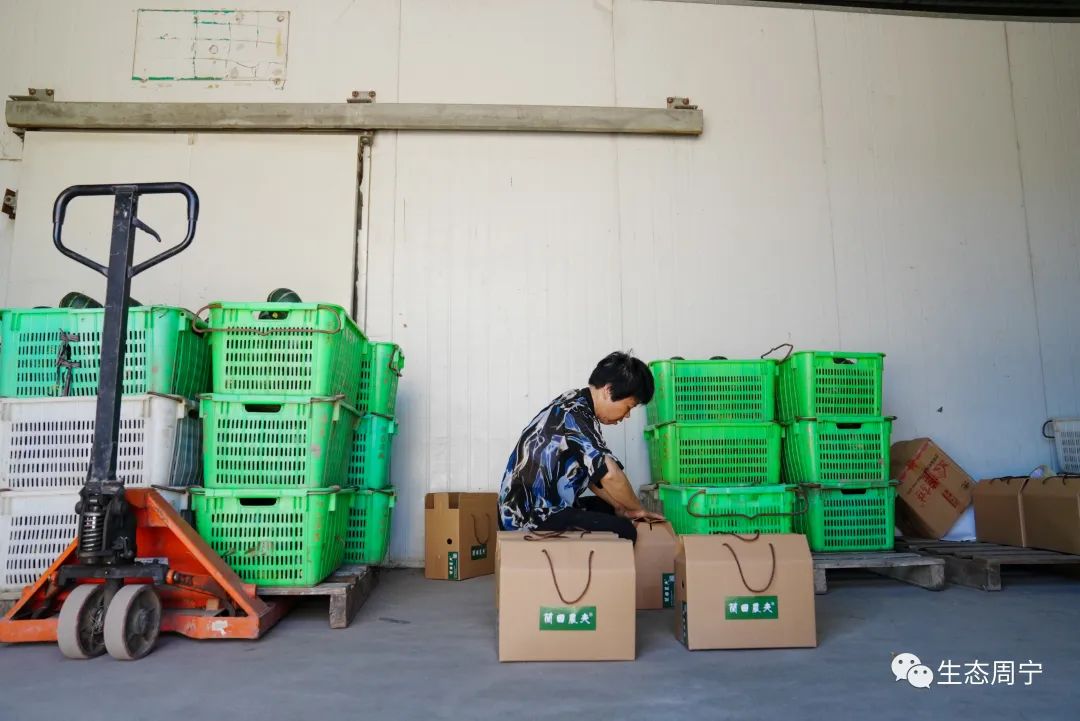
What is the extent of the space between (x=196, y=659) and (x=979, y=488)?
468cm

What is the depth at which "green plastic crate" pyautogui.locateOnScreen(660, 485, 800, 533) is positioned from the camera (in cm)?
367

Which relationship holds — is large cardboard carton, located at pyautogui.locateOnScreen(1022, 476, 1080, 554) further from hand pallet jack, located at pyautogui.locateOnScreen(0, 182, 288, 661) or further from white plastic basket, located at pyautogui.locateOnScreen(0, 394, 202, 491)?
white plastic basket, located at pyautogui.locateOnScreen(0, 394, 202, 491)

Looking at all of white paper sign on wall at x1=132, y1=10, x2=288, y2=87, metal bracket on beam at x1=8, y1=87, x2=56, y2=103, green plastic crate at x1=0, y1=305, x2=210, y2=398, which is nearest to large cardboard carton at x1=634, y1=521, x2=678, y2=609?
Answer: green plastic crate at x1=0, y1=305, x2=210, y2=398

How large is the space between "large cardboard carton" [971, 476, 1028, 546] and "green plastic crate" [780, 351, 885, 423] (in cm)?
114

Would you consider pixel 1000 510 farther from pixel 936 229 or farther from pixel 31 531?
pixel 31 531

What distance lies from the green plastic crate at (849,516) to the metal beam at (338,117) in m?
2.80

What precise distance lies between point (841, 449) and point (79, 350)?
3791 millimetres

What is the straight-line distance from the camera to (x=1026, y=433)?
5172mm

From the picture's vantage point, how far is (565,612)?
7.84 feet

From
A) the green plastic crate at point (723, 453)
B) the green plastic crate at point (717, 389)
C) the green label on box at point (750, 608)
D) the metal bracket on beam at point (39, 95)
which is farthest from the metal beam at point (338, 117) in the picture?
the green label on box at point (750, 608)

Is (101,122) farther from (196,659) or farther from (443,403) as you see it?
(196,659)

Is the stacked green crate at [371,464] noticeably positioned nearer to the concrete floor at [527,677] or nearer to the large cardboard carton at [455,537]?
the large cardboard carton at [455,537]

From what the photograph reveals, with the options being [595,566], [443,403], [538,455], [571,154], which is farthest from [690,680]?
[571,154]

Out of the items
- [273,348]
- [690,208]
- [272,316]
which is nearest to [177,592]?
[273,348]
